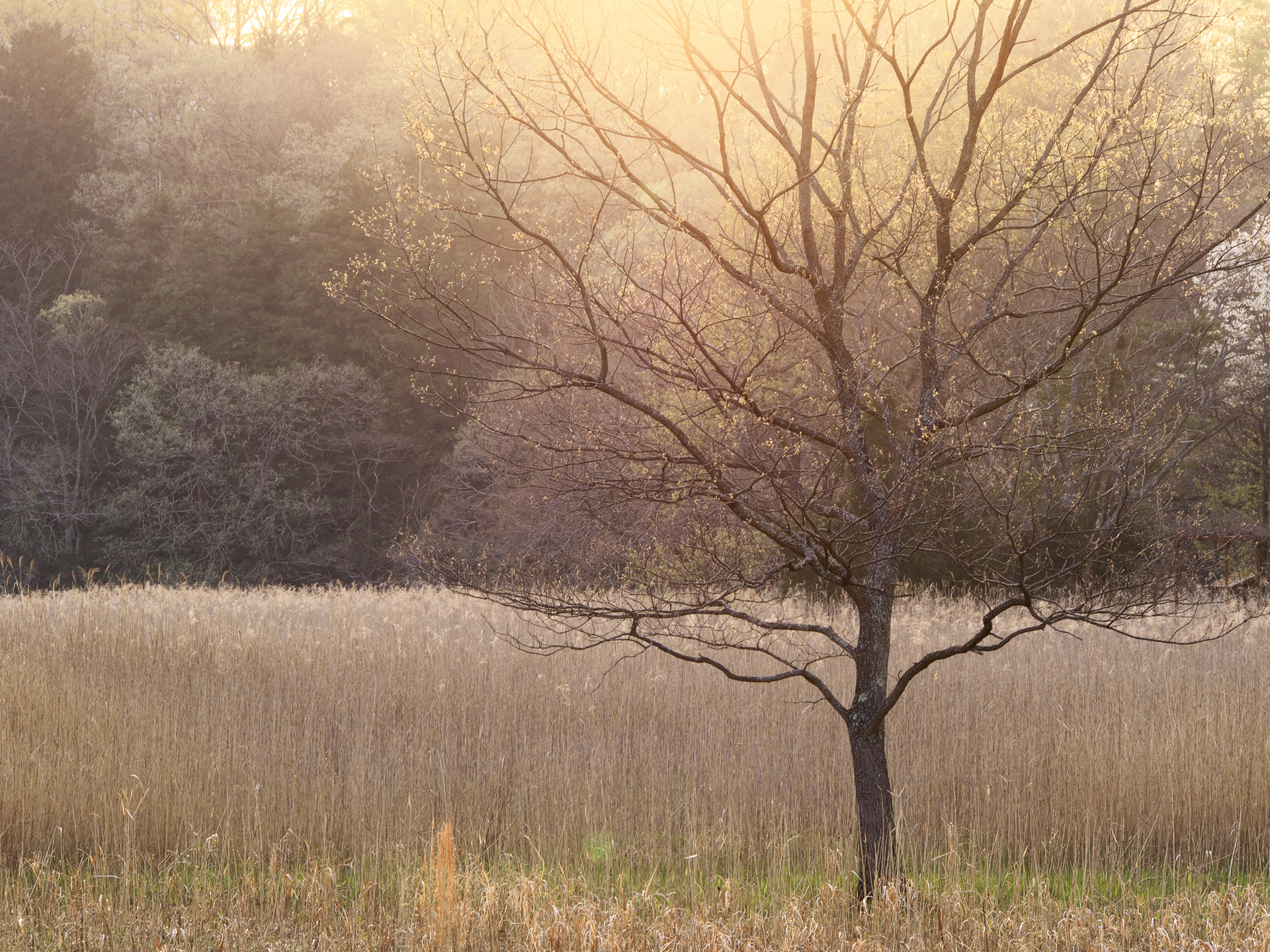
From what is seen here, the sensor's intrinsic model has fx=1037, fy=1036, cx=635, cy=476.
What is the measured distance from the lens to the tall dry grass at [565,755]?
22.4ft

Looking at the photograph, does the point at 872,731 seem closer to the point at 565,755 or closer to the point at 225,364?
the point at 565,755

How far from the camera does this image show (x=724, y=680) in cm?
880

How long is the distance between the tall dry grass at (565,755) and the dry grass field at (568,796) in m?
0.03

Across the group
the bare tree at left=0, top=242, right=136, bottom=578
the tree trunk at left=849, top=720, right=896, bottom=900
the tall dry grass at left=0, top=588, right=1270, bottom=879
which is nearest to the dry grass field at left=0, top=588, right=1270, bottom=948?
the tall dry grass at left=0, top=588, right=1270, bottom=879

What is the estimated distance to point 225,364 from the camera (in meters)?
26.2

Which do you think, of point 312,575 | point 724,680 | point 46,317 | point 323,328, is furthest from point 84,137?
point 724,680

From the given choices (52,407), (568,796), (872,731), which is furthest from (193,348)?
(872,731)

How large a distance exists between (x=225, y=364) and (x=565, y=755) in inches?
856

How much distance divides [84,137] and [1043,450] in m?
31.6

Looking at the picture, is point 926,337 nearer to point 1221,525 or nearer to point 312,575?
point 1221,525

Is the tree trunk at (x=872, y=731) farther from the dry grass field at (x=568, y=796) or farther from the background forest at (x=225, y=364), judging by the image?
the background forest at (x=225, y=364)

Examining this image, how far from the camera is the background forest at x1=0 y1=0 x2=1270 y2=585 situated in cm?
2450

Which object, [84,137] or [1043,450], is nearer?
[1043,450]

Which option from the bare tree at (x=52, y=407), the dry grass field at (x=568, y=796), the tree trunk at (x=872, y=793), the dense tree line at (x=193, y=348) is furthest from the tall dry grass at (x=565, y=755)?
the bare tree at (x=52, y=407)
